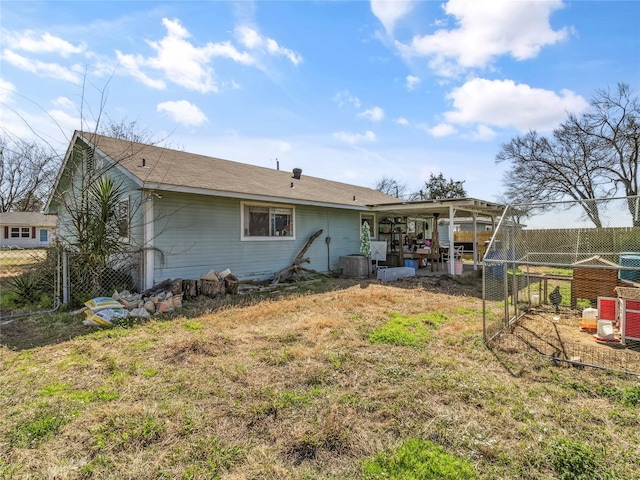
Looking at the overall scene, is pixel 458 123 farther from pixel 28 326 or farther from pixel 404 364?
pixel 28 326

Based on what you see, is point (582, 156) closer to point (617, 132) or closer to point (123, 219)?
point (617, 132)

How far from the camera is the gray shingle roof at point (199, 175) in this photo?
7496 mm

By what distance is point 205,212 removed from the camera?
27.2ft

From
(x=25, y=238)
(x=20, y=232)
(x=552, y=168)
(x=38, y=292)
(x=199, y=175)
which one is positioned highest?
(x=552, y=168)

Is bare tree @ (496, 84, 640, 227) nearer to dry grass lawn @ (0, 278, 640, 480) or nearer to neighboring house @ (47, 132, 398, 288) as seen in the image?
neighboring house @ (47, 132, 398, 288)

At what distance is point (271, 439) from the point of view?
2354 millimetres

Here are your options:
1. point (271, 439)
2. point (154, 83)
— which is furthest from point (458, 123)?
point (271, 439)

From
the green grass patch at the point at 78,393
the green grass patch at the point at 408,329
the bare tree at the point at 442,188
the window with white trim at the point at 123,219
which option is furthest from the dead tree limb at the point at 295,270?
the bare tree at the point at 442,188

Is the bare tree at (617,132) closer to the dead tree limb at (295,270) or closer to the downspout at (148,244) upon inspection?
the dead tree limb at (295,270)

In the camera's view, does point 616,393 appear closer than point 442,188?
Yes

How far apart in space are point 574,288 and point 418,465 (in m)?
6.33

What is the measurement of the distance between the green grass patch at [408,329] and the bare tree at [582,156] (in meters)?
19.2

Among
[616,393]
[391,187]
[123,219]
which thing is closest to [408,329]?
[616,393]

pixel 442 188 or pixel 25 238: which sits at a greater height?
pixel 442 188
